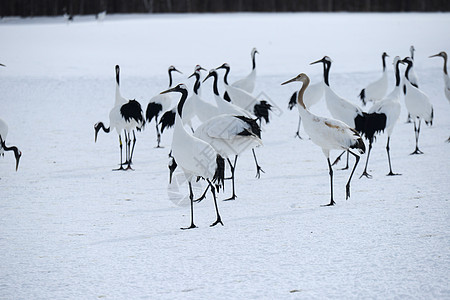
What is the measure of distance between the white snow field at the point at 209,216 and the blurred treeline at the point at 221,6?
1690 cm

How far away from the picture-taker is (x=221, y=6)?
3064 centimetres

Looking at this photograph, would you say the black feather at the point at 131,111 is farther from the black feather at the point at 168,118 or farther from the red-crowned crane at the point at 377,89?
the red-crowned crane at the point at 377,89

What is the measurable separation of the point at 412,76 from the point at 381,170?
435 cm

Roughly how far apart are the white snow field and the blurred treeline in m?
16.9

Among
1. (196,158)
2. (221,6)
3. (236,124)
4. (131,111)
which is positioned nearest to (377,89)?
(131,111)

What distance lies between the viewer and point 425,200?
5.81 meters

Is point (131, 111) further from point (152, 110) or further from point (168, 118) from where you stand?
point (152, 110)

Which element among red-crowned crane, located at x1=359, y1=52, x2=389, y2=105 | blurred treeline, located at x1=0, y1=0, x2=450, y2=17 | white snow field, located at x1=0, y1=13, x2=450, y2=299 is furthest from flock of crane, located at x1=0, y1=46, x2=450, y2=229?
blurred treeline, located at x1=0, y1=0, x2=450, y2=17

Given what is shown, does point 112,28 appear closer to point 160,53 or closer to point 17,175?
point 160,53

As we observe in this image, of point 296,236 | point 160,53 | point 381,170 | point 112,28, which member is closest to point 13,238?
point 296,236

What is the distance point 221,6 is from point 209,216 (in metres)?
26.1

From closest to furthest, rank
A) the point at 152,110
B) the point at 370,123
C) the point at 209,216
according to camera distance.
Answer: the point at 209,216, the point at 370,123, the point at 152,110

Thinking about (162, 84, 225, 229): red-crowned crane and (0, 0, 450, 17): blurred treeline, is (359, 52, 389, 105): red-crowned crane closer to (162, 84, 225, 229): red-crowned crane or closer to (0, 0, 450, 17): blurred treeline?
(162, 84, 225, 229): red-crowned crane

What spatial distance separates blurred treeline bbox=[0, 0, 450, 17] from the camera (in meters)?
30.3
